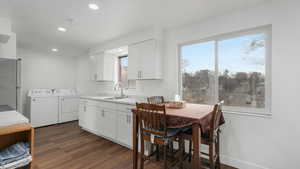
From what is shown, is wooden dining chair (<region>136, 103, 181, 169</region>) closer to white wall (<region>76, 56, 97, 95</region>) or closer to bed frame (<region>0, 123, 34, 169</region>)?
bed frame (<region>0, 123, 34, 169</region>)

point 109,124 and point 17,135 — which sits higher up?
point 17,135

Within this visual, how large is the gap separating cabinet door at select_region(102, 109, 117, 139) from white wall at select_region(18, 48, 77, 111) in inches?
116

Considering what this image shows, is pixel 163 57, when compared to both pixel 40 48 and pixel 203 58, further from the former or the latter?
pixel 40 48

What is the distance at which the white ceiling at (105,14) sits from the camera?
2.00 meters

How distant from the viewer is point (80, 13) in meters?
2.26

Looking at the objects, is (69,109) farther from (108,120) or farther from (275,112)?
(275,112)

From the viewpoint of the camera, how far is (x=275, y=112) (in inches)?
75.8

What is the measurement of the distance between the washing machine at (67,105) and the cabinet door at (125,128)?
269 centimetres

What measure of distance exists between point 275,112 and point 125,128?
2.38 meters

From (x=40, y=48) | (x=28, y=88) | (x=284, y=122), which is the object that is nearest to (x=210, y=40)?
(x=284, y=122)

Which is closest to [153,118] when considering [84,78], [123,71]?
[123,71]

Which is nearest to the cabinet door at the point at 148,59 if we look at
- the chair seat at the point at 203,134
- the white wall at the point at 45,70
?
the chair seat at the point at 203,134

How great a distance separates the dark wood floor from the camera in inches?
87.9

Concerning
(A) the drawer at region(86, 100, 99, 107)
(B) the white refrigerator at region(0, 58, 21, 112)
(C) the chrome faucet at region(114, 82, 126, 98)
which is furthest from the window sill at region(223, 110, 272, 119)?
(B) the white refrigerator at region(0, 58, 21, 112)
